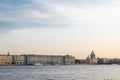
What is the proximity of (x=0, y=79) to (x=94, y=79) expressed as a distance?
17.4m

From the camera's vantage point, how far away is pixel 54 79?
2549 inches

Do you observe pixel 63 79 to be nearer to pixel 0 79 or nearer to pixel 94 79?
pixel 94 79

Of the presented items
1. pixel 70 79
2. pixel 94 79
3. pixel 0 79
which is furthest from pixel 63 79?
pixel 0 79

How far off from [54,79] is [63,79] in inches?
67.0

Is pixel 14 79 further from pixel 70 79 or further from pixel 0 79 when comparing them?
pixel 70 79

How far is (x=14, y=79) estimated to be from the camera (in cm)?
6538

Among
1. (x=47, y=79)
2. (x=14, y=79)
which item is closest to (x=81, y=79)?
(x=47, y=79)

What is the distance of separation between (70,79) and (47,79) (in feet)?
14.1

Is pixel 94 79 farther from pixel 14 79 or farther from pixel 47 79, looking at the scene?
pixel 14 79

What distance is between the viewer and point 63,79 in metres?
64.4

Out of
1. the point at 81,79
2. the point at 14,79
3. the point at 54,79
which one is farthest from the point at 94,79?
the point at 14,79

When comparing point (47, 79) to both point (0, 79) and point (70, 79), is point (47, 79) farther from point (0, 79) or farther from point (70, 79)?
point (0, 79)

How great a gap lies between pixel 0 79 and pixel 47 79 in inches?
344

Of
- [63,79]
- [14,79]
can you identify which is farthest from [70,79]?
[14,79]
